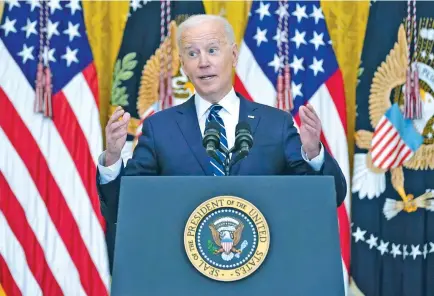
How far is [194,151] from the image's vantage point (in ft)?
7.86

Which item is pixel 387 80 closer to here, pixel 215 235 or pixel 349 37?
pixel 349 37

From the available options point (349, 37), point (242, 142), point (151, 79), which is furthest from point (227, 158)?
point (349, 37)

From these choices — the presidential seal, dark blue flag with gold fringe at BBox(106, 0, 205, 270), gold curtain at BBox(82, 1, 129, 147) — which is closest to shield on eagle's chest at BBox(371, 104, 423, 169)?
dark blue flag with gold fringe at BBox(106, 0, 205, 270)

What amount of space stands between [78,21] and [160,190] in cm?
285

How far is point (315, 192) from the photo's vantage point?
6.15ft

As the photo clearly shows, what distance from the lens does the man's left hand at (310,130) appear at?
6.86ft

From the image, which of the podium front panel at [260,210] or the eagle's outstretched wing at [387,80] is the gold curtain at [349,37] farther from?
the podium front panel at [260,210]

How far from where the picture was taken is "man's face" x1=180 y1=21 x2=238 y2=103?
8.04ft

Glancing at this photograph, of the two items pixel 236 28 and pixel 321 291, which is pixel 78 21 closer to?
pixel 236 28

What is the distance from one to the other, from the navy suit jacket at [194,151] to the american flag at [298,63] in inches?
76.1

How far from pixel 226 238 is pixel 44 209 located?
276cm

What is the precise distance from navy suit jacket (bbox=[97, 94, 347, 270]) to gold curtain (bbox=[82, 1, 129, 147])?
2001 mm

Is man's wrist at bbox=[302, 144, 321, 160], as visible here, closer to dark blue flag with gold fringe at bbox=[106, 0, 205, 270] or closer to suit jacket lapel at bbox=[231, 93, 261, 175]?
suit jacket lapel at bbox=[231, 93, 261, 175]

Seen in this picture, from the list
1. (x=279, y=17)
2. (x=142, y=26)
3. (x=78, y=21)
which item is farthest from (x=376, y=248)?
(x=78, y=21)
